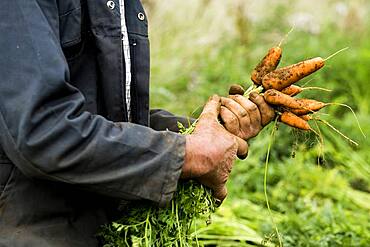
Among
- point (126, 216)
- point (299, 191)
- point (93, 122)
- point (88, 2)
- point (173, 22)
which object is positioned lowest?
point (173, 22)

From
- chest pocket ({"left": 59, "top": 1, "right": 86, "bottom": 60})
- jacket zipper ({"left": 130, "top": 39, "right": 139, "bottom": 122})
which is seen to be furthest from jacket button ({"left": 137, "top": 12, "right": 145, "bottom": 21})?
chest pocket ({"left": 59, "top": 1, "right": 86, "bottom": 60})

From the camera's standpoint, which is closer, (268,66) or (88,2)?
(88,2)

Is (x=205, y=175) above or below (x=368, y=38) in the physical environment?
above

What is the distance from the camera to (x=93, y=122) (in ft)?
7.30

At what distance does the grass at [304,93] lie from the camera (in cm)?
396

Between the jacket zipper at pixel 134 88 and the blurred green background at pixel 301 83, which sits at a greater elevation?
the jacket zipper at pixel 134 88

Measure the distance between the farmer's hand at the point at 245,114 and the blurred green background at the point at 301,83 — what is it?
0.88 ft

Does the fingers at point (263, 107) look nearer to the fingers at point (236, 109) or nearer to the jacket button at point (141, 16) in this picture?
the fingers at point (236, 109)

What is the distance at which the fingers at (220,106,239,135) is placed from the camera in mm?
2549

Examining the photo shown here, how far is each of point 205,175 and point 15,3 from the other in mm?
790

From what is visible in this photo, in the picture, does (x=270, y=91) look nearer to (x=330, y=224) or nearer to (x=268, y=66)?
(x=268, y=66)

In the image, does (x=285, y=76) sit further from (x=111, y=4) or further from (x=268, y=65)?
(x=111, y=4)

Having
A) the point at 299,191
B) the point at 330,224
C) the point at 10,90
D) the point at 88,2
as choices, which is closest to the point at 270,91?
the point at 88,2

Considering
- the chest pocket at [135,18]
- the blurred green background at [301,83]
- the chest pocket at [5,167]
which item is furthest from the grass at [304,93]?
the chest pocket at [5,167]
